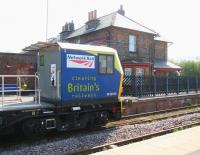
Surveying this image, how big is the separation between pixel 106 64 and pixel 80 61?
1.34 m

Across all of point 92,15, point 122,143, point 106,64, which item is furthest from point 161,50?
point 122,143

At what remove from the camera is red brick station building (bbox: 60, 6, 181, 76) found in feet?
82.3

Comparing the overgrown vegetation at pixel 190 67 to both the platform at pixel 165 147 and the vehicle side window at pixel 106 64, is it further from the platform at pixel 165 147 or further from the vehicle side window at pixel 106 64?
the platform at pixel 165 147

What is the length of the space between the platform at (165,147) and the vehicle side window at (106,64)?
11.5 feet

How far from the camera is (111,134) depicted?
10.7m

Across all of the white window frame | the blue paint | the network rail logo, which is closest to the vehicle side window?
the blue paint

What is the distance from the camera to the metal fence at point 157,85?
17.3 m

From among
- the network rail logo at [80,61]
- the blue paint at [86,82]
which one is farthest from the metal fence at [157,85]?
the network rail logo at [80,61]

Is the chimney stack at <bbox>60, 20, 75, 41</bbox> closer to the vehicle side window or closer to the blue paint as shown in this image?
the vehicle side window

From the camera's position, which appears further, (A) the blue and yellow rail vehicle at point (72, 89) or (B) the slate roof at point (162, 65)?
(B) the slate roof at point (162, 65)

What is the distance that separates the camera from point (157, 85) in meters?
19.6

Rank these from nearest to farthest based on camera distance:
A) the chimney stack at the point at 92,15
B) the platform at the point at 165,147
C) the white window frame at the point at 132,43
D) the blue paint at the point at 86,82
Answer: the platform at the point at 165,147 → the blue paint at the point at 86,82 → the white window frame at the point at 132,43 → the chimney stack at the point at 92,15

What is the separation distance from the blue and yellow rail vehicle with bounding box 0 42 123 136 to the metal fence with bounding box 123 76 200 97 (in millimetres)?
5210

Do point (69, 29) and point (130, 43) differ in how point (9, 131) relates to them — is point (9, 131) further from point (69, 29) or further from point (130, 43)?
point (69, 29)
